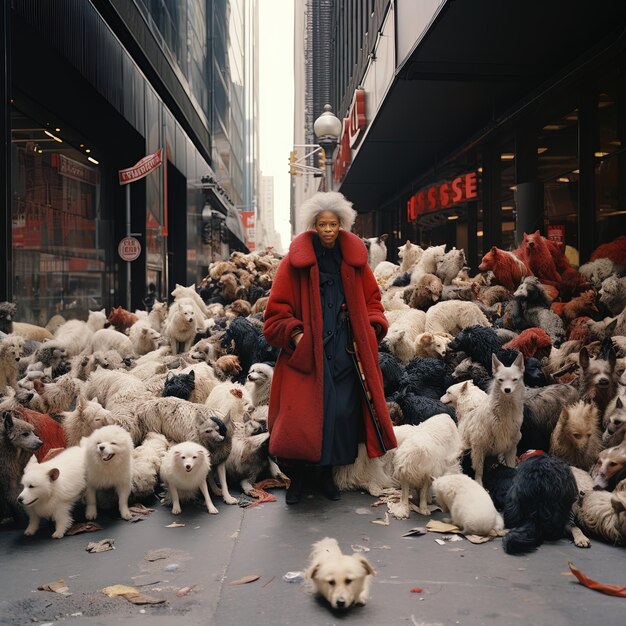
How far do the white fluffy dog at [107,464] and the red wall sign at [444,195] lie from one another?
42.0ft

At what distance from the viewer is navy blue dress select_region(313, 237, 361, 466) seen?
17.7ft

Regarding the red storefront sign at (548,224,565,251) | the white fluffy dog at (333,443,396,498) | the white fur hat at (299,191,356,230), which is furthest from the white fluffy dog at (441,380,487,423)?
the red storefront sign at (548,224,565,251)

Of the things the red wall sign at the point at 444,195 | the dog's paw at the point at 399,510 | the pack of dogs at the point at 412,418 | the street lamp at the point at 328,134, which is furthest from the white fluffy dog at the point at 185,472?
the red wall sign at the point at 444,195

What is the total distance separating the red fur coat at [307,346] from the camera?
527 centimetres

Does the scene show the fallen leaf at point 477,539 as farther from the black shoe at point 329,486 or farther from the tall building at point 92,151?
the tall building at point 92,151

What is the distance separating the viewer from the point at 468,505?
4.66m

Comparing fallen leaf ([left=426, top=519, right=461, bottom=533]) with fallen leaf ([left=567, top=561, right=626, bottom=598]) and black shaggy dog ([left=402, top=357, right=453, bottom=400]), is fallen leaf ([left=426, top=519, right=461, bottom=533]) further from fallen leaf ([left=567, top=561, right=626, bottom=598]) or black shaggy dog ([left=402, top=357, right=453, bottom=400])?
black shaggy dog ([left=402, top=357, right=453, bottom=400])

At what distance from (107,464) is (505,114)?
10885 millimetres

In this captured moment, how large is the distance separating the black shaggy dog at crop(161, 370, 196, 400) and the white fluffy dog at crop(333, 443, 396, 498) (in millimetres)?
1931

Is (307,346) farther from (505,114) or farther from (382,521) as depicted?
(505,114)

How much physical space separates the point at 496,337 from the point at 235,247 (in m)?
57.3

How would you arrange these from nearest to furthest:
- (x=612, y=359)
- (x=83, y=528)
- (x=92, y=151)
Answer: (x=83, y=528) < (x=612, y=359) < (x=92, y=151)

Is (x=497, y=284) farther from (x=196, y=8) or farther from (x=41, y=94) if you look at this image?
(x=196, y=8)

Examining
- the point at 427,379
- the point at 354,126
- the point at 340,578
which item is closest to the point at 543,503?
the point at 340,578
